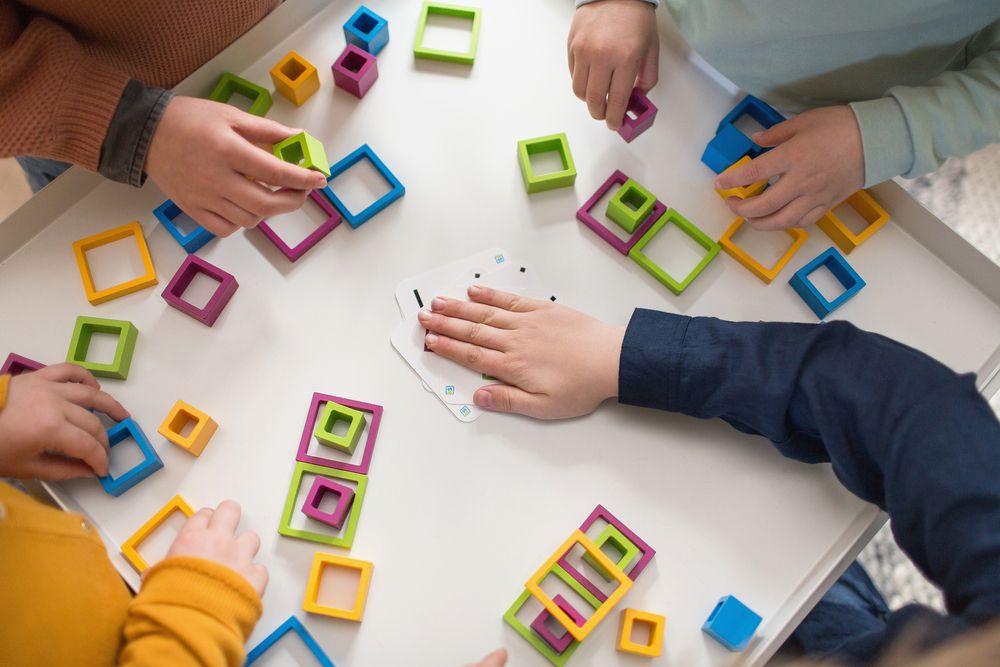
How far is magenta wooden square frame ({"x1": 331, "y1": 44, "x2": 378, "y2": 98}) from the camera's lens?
0.89 m

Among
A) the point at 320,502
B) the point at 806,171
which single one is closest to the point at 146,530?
the point at 320,502

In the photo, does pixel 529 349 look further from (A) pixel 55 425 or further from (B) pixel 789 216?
(A) pixel 55 425

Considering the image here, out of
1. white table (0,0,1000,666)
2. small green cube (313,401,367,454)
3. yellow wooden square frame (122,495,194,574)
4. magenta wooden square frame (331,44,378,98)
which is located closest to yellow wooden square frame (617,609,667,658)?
white table (0,0,1000,666)

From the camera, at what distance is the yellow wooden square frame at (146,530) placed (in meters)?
0.73

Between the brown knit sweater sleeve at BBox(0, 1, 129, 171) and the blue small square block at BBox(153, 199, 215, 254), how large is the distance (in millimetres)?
80

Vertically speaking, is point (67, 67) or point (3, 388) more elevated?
point (67, 67)

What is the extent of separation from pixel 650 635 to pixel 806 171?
0.49 meters

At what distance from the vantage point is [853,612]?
95cm

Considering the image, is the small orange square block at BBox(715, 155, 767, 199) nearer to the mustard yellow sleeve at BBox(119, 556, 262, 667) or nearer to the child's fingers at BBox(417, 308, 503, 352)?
the child's fingers at BBox(417, 308, 503, 352)

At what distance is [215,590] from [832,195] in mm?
718

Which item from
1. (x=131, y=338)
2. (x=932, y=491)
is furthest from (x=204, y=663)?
(x=932, y=491)

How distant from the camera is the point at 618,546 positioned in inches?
29.7

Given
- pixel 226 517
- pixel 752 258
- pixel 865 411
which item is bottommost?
pixel 226 517

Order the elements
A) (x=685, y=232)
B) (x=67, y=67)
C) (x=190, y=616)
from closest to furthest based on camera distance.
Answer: (x=190, y=616), (x=67, y=67), (x=685, y=232)
